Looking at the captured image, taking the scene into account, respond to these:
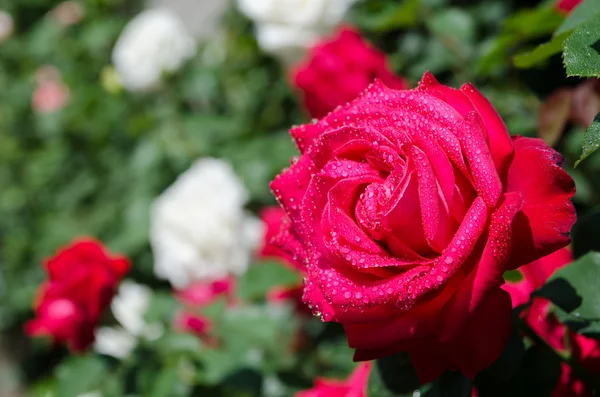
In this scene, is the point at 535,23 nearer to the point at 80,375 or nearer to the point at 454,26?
the point at 454,26

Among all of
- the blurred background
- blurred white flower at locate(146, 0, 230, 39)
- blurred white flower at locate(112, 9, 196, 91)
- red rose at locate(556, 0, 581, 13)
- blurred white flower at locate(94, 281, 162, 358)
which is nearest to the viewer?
red rose at locate(556, 0, 581, 13)

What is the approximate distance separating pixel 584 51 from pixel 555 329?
28 centimetres

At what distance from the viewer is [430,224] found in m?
0.44

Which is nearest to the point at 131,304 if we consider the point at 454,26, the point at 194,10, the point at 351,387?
the point at 454,26

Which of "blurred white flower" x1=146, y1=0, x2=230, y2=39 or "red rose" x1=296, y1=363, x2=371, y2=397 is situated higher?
"red rose" x1=296, y1=363, x2=371, y2=397

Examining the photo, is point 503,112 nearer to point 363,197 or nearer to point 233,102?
point 363,197

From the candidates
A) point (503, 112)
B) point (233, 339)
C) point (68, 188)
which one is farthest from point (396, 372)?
point (68, 188)

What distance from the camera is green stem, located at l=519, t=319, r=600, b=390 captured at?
57 cm

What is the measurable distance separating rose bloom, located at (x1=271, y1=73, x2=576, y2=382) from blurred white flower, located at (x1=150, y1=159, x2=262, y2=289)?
105 centimetres

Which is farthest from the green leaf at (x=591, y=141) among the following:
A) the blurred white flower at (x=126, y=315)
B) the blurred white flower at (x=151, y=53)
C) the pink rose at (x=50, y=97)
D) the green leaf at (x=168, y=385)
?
the pink rose at (x=50, y=97)

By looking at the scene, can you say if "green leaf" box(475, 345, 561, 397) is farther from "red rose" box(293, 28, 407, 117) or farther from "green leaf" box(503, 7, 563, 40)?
"red rose" box(293, 28, 407, 117)

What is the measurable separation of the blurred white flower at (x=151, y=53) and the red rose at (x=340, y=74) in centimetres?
87

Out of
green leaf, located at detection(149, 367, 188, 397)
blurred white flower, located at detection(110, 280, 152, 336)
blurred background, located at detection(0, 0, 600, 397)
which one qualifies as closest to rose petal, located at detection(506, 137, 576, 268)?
blurred background, located at detection(0, 0, 600, 397)

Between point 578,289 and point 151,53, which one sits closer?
point 578,289
